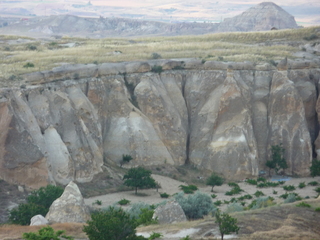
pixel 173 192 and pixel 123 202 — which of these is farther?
pixel 173 192

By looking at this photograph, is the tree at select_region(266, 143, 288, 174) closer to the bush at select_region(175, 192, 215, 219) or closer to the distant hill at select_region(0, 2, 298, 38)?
the bush at select_region(175, 192, 215, 219)

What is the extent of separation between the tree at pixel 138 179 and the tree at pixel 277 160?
9424 mm

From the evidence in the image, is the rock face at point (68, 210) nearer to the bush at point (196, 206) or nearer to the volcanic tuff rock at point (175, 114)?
the bush at point (196, 206)

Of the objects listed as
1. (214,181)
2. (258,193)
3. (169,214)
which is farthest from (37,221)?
(258,193)

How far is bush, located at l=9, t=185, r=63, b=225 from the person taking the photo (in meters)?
25.1

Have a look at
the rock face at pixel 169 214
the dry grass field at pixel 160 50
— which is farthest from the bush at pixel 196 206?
the dry grass field at pixel 160 50

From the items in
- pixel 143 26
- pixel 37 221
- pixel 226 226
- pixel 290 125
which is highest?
pixel 143 26

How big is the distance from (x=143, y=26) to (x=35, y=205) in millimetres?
109722

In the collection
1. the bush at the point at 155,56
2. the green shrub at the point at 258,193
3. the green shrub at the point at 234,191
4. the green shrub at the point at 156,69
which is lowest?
the green shrub at the point at 234,191

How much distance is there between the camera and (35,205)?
85.4ft

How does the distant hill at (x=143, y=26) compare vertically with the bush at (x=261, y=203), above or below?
above

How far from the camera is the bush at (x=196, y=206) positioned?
27641 mm

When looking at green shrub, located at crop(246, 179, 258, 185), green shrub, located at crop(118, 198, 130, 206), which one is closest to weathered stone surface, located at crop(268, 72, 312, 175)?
green shrub, located at crop(246, 179, 258, 185)

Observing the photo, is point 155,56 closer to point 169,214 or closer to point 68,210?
point 68,210
